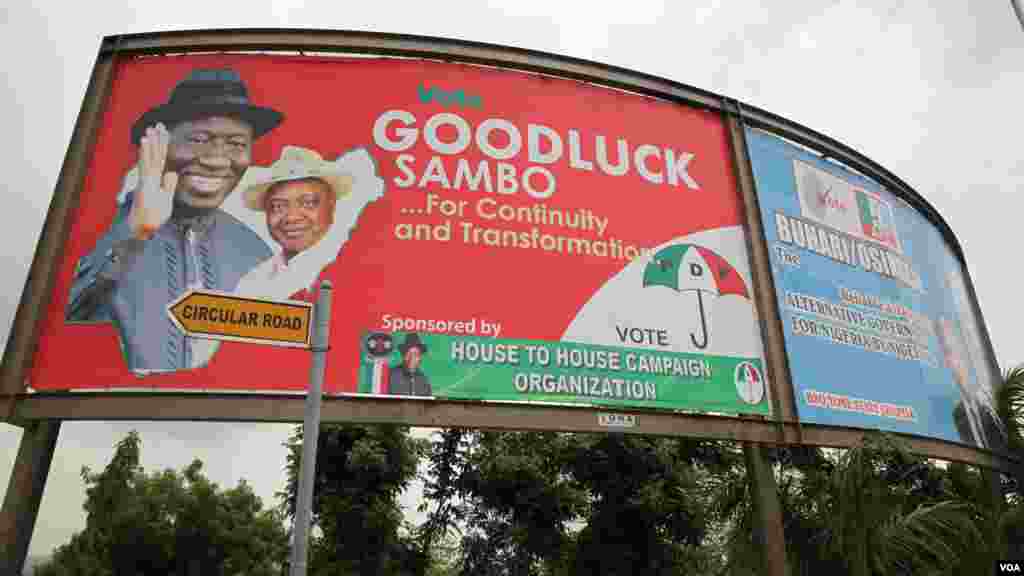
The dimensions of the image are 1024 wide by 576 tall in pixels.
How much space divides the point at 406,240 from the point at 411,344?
176 cm

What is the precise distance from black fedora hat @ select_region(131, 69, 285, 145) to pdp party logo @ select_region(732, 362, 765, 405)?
28.6 feet

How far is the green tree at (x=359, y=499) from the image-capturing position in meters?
18.8

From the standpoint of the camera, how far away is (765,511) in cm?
1102

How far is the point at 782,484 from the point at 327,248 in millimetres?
8601

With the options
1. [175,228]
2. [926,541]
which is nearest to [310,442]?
[175,228]

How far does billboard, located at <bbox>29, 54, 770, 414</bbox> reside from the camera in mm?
10180

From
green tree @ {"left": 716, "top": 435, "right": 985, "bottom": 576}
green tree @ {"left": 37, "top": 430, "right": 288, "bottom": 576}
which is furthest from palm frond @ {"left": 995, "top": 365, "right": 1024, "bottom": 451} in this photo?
green tree @ {"left": 37, "top": 430, "right": 288, "bottom": 576}

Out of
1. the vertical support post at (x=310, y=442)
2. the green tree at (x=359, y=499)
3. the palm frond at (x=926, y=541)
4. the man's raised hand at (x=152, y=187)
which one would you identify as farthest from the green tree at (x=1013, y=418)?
the man's raised hand at (x=152, y=187)

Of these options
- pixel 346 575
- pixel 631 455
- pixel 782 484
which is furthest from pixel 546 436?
pixel 782 484

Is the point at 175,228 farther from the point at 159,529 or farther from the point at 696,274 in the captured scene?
the point at 159,529

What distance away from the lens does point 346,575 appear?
1834 cm

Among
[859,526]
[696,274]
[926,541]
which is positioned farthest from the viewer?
[696,274]

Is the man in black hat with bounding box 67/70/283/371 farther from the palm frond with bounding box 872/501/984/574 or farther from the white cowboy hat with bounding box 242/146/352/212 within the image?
the palm frond with bounding box 872/501/984/574

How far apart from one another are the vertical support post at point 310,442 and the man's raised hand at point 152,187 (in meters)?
5.97
